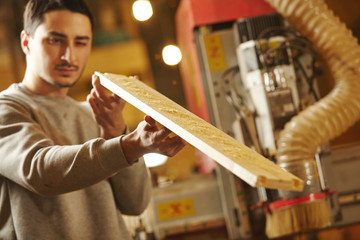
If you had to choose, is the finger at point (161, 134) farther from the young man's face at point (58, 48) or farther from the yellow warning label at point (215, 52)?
the yellow warning label at point (215, 52)

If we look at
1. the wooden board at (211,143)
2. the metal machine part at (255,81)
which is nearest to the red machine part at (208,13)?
the metal machine part at (255,81)

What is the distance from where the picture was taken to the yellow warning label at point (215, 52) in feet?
5.84

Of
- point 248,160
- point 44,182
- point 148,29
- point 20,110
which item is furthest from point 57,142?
point 148,29

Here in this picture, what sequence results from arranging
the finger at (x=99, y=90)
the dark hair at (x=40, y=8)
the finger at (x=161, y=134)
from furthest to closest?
the dark hair at (x=40, y=8) < the finger at (x=99, y=90) < the finger at (x=161, y=134)

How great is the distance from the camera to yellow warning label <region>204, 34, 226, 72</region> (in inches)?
70.1

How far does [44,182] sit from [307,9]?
1164 millimetres

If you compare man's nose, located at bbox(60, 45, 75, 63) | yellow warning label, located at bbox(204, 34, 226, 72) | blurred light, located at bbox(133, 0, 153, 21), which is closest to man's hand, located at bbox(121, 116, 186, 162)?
man's nose, located at bbox(60, 45, 75, 63)

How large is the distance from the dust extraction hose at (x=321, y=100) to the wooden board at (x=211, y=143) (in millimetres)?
665

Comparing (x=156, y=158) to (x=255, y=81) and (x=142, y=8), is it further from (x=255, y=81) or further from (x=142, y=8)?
(x=255, y=81)

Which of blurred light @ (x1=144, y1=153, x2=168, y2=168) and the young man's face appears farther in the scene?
blurred light @ (x1=144, y1=153, x2=168, y2=168)

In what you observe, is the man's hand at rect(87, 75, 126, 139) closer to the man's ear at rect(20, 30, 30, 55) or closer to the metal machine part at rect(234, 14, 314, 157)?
the man's ear at rect(20, 30, 30, 55)

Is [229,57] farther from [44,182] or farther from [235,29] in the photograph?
[44,182]

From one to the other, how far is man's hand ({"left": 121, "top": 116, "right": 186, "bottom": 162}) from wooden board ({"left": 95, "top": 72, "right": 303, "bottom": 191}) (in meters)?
0.04

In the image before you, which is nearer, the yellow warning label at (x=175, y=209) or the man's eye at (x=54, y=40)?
the man's eye at (x=54, y=40)
